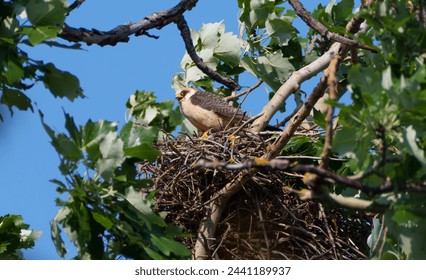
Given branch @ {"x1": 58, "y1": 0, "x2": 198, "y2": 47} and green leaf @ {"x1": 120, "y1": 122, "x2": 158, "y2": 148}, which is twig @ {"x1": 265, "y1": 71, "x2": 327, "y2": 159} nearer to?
green leaf @ {"x1": 120, "y1": 122, "x2": 158, "y2": 148}

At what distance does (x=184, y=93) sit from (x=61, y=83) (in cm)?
390

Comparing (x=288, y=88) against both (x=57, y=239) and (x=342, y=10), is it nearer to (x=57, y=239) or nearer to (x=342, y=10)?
(x=342, y=10)

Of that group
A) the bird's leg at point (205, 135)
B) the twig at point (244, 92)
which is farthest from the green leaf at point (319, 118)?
the twig at point (244, 92)

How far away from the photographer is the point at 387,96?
14.8 ft

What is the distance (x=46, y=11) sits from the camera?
517cm

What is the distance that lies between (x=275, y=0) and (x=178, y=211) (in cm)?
215

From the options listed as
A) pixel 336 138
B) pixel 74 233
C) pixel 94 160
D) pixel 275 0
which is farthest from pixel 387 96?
pixel 275 0

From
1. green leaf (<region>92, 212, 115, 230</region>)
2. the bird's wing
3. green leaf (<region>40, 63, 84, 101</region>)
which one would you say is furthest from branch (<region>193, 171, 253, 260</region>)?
green leaf (<region>40, 63, 84, 101</region>)

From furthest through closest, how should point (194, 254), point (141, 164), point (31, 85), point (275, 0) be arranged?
1. point (275, 0)
2. point (141, 164)
3. point (194, 254)
4. point (31, 85)

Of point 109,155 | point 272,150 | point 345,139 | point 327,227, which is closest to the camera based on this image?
point 345,139

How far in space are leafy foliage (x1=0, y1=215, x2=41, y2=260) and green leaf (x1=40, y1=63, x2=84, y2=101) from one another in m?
2.20

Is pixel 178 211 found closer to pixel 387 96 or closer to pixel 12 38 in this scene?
pixel 12 38

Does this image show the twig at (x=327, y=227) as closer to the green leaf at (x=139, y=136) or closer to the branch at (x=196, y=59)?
Answer: the branch at (x=196, y=59)

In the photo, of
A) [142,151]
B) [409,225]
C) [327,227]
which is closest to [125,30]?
[327,227]
